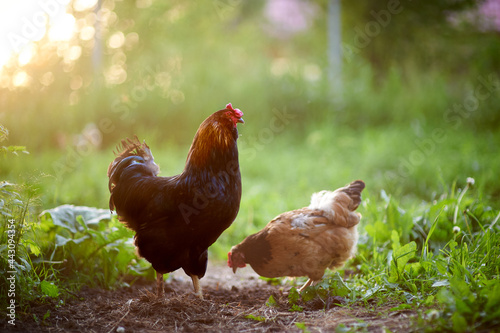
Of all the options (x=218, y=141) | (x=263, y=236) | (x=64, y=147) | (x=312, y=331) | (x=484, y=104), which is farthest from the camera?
(x=484, y=104)

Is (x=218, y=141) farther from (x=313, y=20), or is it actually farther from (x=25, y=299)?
(x=313, y=20)

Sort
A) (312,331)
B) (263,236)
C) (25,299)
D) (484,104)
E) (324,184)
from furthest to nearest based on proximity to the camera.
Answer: (484,104), (324,184), (263,236), (25,299), (312,331)

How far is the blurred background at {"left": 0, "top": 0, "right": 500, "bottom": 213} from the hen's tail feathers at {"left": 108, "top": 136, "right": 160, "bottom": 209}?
2186mm

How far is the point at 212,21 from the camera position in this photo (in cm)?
1333

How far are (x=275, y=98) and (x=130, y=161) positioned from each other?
7.03 metres

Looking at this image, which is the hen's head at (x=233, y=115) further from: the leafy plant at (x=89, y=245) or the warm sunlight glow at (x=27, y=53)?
the warm sunlight glow at (x=27, y=53)

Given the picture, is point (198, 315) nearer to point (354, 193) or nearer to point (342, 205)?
point (342, 205)

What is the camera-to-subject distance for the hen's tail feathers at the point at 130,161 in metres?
3.17

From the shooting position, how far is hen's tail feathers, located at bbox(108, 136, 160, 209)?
3168mm

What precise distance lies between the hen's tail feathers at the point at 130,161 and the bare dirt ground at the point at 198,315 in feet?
2.51

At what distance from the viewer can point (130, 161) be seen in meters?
3.20

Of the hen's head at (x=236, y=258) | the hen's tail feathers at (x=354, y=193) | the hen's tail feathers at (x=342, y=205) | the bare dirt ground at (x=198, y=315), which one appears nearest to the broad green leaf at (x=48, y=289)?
the bare dirt ground at (x=198, y=315)

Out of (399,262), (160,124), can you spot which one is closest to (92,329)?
(399,262)

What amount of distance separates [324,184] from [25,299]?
4545mm
